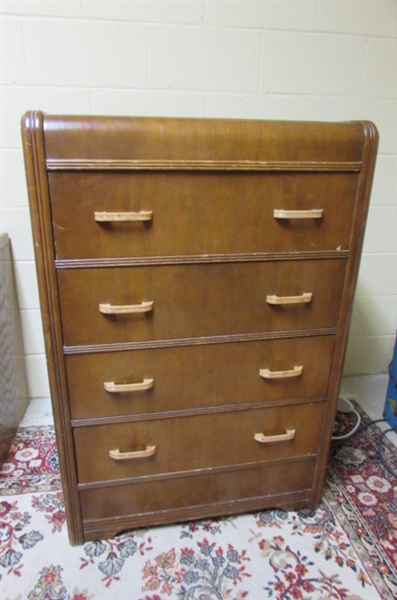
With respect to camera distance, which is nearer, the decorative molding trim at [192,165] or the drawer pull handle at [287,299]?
the decorative molding trim at [192,165]

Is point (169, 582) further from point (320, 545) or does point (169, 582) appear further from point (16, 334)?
point (16, 334)

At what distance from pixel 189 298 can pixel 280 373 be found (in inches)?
13.0

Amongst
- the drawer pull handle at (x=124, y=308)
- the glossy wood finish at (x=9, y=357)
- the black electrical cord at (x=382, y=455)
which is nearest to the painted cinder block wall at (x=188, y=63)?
the glossy wood finish at (x=9, y=357)

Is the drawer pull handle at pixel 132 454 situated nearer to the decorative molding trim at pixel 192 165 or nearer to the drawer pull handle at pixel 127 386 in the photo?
the drawer pull handle at pixel 127 386

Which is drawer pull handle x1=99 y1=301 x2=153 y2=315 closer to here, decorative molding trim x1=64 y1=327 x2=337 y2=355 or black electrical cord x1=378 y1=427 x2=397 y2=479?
decorative molding trim x1=64 y1=327 x2=337 y2=355

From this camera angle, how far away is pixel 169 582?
40.4 inches

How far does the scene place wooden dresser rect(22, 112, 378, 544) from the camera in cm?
84

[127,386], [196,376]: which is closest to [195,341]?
[196,376]

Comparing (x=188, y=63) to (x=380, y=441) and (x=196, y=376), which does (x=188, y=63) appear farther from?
(x=380, y=441)

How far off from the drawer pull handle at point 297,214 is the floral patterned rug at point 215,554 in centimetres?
93

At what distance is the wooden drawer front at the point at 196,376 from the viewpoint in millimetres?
981

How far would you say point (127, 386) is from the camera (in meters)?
0.99

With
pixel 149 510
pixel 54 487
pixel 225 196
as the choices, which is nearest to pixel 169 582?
pixel 149 510

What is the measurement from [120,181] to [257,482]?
3.10 ft
